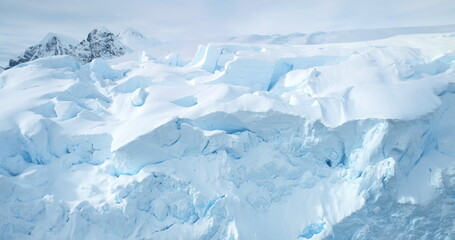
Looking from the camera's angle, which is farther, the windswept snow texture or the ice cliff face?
the ice cliff face

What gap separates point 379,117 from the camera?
5898 mm

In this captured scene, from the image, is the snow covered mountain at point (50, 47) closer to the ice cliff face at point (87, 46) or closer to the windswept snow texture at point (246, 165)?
the ice cliff face at point (87, 46)

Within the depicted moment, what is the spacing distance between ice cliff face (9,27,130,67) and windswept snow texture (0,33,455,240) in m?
37.7

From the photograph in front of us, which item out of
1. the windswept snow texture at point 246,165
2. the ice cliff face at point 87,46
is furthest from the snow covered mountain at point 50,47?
the windswept snow texture at point 246,165

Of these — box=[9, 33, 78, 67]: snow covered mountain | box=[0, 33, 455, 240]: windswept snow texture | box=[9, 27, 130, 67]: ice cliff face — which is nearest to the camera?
box=[0, 33, 455, 240]: windswept snow texture

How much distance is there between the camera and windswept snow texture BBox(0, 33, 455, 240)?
572cm

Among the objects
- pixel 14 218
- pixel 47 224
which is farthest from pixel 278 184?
pixel 14 218

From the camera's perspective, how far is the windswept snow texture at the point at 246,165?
572 cm

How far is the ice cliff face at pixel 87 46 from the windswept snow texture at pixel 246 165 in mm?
37728

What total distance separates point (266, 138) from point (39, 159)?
451cm

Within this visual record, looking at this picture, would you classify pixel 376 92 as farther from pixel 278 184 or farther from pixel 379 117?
pixel 278 184

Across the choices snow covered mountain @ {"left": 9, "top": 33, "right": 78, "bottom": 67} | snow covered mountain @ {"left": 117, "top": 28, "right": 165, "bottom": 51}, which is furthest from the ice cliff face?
snow covered mountain @ {"left": 117, "top": 28, "right": 165, "bottom": 51}

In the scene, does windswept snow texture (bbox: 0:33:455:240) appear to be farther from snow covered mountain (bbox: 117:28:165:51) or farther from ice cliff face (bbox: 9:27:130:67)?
snow covered mountain (bbox: 117:28:165:51)

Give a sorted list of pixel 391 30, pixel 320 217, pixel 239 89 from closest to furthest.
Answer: pixel 320 217 → pixel 239 89 → pixel 391 30
